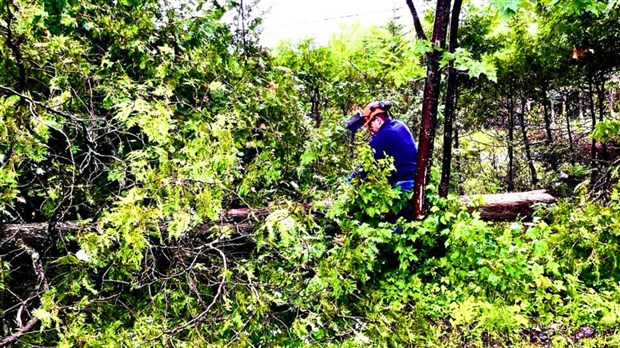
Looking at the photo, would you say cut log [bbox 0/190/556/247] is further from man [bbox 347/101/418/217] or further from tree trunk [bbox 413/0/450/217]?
man [bbox 347/101/418/217]

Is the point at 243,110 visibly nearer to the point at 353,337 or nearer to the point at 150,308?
the point at 150,308

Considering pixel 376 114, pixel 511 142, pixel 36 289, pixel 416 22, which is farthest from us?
pixel 511 142

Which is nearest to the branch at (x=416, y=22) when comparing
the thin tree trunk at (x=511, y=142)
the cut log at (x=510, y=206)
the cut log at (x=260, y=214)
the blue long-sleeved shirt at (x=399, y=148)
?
the blue long-sleeved shirt at (x=399, y=148)

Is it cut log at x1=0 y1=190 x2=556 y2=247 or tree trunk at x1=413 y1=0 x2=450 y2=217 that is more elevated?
tree trunk at x1=413 y1=0 x2=450 y2=217

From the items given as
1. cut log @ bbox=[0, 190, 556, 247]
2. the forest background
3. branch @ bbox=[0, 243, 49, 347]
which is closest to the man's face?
the forest background

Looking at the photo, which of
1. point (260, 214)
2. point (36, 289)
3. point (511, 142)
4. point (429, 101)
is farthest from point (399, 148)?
point (511, 142)

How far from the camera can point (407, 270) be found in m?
3.49

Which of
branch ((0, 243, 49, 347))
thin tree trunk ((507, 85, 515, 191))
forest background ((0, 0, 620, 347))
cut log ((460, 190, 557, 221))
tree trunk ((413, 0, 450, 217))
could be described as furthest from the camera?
thin tree trunk ((507, 85, 515, 191))

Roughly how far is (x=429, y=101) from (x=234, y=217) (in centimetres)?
168

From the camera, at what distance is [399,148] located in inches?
153

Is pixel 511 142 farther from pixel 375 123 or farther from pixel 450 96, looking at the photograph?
pixel 450 96

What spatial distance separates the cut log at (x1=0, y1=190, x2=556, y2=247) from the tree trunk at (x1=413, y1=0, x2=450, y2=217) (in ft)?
1.27

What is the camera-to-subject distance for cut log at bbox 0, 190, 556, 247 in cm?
301

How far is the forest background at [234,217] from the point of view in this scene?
245 centimetres
